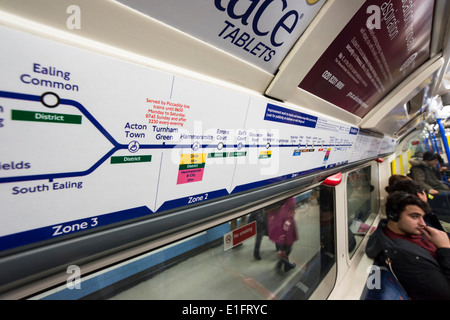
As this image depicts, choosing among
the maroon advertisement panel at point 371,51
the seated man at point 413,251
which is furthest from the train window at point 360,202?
the maroon advertisement panel at point 371,51

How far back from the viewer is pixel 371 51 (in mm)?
1051

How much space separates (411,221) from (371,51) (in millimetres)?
2099

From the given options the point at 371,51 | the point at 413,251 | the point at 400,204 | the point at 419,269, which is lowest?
the point at 419,269

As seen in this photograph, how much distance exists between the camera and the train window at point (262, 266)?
1692 mm

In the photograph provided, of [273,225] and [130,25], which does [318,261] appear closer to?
[273,225]

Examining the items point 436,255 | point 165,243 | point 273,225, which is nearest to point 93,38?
point 165,243

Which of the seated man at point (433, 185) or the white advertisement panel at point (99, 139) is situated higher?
the white advertisement panel at point (99, 139)

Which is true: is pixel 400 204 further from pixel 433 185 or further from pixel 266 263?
pixel 433 185

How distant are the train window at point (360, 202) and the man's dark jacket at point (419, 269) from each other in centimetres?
46

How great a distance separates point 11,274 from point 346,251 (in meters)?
2.61

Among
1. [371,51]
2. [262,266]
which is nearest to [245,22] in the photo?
[371,51]

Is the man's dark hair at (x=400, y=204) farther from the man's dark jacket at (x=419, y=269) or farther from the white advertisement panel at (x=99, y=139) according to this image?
the white advertisement panel at (x=99, y=139)

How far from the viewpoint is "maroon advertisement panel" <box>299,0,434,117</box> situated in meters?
0.83

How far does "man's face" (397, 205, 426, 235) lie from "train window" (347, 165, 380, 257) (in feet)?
1.74
